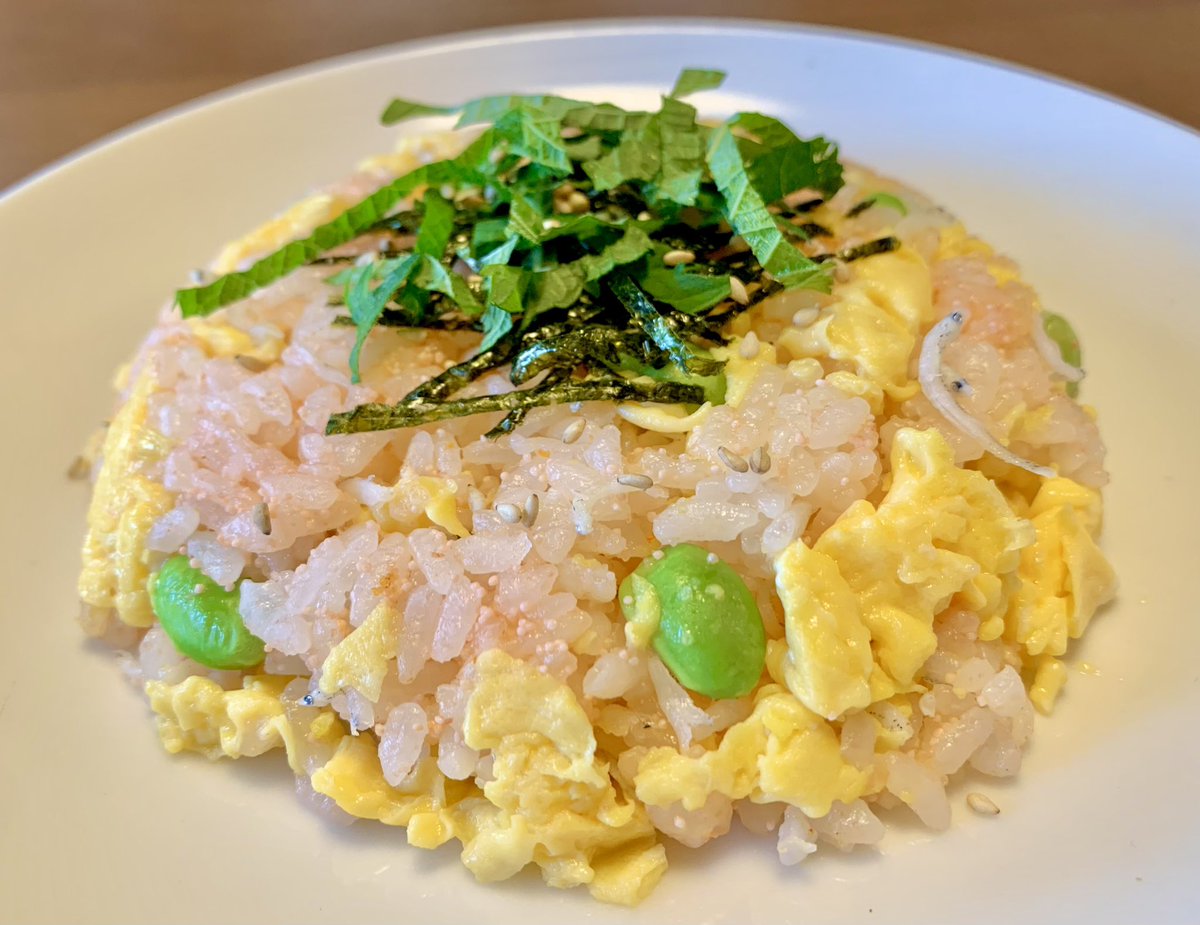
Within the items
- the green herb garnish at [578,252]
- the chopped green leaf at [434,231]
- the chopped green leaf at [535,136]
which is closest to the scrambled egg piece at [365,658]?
the green herb garnish at [578,252]

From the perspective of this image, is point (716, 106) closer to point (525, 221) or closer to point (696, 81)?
point (696, 81)

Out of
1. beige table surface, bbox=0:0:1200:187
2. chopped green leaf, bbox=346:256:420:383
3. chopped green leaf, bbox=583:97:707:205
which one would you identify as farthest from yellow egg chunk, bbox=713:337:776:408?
beige table surface, bbox=0:0:1200:187

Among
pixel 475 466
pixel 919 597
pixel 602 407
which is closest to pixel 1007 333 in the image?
pixel 919 597

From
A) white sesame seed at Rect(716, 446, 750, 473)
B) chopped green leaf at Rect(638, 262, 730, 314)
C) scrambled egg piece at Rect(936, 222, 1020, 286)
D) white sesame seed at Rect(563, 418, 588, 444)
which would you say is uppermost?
chopped green leaf at Rect(638, 262, 730, 314)

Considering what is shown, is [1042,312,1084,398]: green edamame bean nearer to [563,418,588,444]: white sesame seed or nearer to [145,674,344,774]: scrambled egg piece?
[563,418,588,444]: white sesame seed

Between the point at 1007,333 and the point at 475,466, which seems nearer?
the point at 475,466

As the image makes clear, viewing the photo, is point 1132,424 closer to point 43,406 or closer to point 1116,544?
point 1116,544
